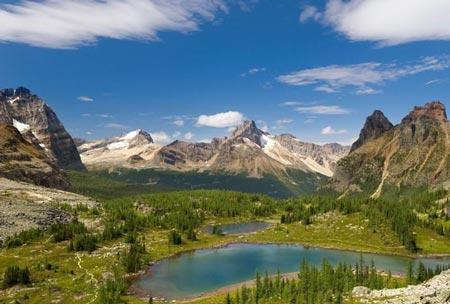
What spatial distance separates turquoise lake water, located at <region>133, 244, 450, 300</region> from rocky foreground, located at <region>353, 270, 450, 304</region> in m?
51.8

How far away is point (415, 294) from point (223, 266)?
90.0 meters

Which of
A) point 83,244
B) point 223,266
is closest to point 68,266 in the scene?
point 83,244

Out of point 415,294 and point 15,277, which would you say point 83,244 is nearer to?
point 15,277

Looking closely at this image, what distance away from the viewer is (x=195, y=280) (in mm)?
153125

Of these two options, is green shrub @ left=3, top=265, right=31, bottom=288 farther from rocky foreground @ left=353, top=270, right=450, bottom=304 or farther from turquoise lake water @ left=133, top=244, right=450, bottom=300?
rocky foreground @ left=353, top=270, right=450, bottom=304

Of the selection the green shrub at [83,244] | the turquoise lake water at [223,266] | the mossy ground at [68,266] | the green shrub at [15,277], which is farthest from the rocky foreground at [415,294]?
the green shrub at [83,244]

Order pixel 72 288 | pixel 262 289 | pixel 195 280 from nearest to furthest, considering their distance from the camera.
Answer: pixel 262 289
pixel 72 288
pixel 195 280

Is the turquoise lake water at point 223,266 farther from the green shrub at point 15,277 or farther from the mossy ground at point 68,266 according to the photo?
the green shrub at point 15,277

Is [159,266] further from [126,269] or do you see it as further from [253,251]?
[253,251]

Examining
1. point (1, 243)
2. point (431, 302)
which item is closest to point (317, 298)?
point (431, 302)

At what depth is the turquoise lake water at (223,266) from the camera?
5684 inches

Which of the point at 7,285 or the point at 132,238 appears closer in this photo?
the point at 7,285

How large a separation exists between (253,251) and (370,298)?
100 m

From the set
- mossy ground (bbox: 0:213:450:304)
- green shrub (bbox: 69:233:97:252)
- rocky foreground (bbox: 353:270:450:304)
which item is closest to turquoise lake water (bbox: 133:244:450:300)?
mossy ground (bbox: 0:213:450:304)
